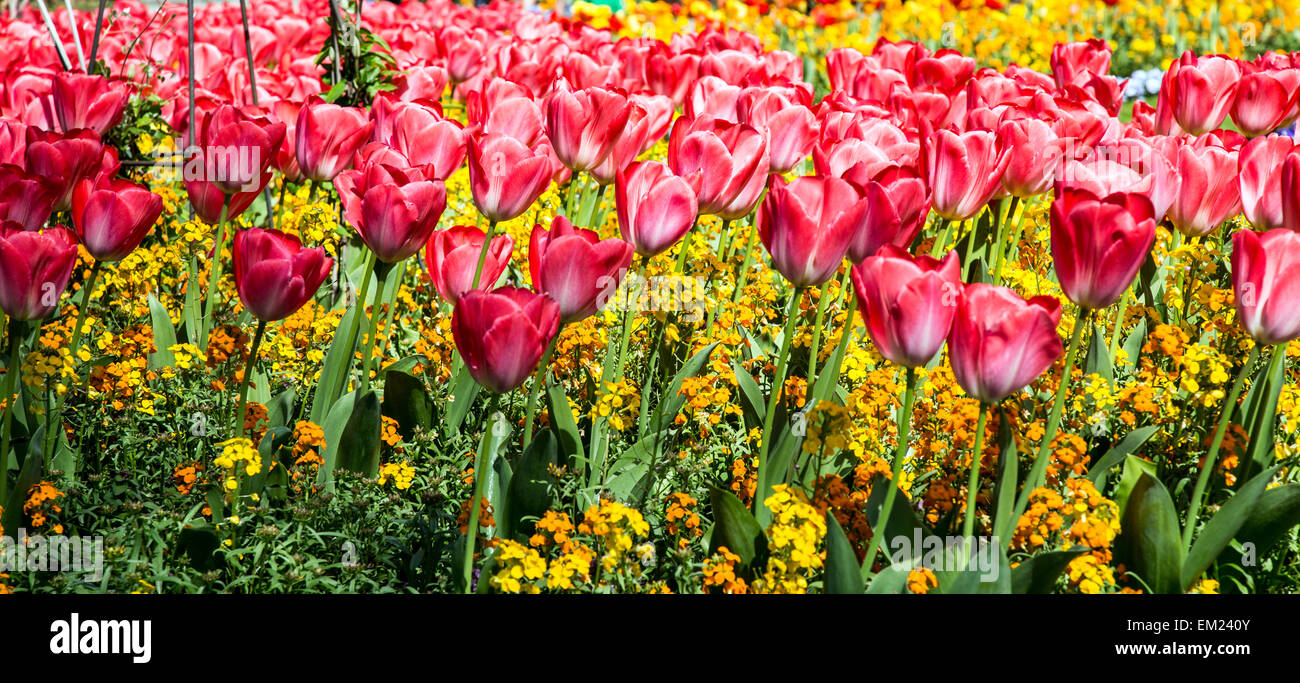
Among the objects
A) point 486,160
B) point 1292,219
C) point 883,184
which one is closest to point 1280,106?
point 1292,219

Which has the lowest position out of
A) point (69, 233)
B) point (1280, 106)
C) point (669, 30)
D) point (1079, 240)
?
point (1079, 240)

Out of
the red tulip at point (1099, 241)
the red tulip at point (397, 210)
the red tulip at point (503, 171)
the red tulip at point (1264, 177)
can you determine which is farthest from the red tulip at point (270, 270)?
the red tulip at point (1264, 177)

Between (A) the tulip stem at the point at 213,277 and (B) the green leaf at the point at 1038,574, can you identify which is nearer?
(B) the green leaf at the point at 1038,574

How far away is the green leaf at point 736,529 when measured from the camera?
2.06 meters

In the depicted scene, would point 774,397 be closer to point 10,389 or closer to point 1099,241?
point 1099,241

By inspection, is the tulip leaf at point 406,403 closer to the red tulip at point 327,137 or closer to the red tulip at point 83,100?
the red tulip at point 327,137

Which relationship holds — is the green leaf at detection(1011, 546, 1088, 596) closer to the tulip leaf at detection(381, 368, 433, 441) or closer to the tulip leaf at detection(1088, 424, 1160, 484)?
the tulip leaf at detection(1088, 424, 1160, 484)

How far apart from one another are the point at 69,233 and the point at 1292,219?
228cm

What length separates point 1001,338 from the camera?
164 centimetres

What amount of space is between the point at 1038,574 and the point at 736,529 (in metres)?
0.51

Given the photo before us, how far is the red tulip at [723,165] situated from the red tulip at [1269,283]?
3.15 feet

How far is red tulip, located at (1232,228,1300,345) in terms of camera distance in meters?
1.86
